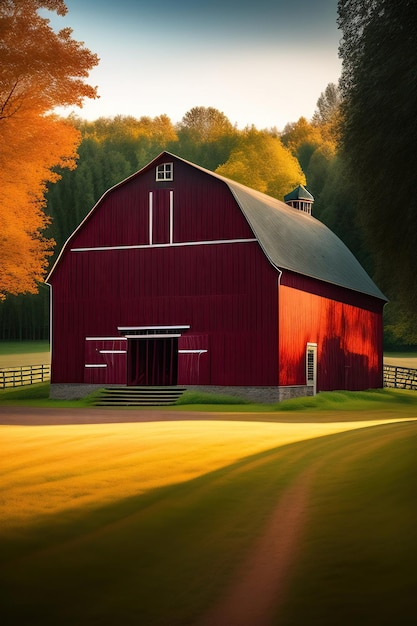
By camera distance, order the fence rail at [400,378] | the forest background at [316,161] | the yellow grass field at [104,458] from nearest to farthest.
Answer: the yellow grass field at [104,458] → the forest background at [316,161] → the fence rail at [400,378]

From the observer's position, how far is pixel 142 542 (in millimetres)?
7332

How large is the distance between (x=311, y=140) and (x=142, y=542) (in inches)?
2955

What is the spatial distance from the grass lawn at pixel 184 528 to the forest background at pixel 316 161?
468cm

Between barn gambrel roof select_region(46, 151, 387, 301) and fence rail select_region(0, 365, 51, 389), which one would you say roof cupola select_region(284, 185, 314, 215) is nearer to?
barn gambrel roof select_region(46, 151, 387, 301)

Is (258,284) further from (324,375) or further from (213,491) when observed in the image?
(213,491)

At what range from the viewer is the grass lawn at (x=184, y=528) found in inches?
226

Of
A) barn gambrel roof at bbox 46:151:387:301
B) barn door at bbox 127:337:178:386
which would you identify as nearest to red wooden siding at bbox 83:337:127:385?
barn door at bbox 127:337:178:386

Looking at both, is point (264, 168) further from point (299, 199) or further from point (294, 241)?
point (294, 241)

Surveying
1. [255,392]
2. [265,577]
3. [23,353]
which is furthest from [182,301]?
[23,353]

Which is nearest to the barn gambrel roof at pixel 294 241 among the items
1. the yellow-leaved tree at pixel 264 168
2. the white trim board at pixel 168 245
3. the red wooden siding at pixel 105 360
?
the white trim board at pixel 168 245

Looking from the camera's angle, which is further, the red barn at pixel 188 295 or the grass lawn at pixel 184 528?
the red barn at pixel 188 295

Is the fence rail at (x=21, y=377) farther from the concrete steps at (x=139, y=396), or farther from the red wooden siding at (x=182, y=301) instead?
the concrete steps at (x=139, y=396)

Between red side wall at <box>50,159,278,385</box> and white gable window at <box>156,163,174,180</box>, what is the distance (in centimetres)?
20

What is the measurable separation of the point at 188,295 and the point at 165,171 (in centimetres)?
468
